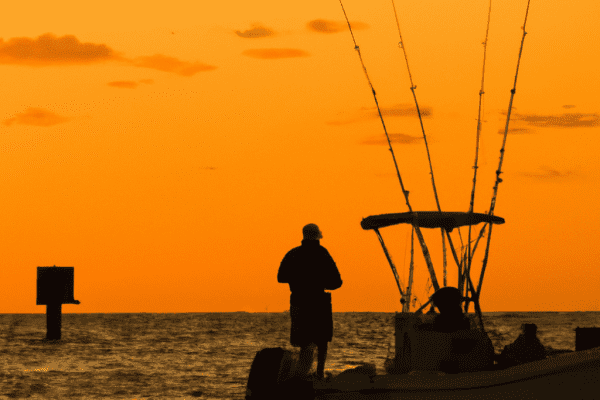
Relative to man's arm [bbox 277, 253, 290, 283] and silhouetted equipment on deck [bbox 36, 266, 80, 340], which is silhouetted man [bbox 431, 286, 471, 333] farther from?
silhouetted equipment on deck [bbox 36, 266, 80, 340]

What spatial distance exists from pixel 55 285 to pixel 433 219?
18.5 meters

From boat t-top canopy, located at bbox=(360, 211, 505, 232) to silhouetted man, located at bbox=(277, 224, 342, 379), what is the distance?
0.78m

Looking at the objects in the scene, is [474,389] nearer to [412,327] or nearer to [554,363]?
[554,363]

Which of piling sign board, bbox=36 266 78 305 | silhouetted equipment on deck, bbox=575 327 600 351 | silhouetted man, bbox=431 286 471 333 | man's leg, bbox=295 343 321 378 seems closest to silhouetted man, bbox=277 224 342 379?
man's leg, bbox=295 343 321 378

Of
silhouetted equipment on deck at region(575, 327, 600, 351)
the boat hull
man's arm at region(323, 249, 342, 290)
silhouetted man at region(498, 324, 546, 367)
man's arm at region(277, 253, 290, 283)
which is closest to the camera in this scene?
the boat hull

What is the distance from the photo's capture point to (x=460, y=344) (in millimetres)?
8047

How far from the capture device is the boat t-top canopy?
30.4ft

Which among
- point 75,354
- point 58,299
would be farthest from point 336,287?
point 58,299

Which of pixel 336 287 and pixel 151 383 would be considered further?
pixel 151 383

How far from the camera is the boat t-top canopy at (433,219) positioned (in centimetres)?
927

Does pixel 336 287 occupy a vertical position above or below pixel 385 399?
above

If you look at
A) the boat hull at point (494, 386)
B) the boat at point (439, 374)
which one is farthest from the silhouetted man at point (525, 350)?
the boat hull at point (494, 386)

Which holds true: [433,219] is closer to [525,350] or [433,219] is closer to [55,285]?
[525,350]

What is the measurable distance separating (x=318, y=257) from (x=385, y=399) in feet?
8.15
